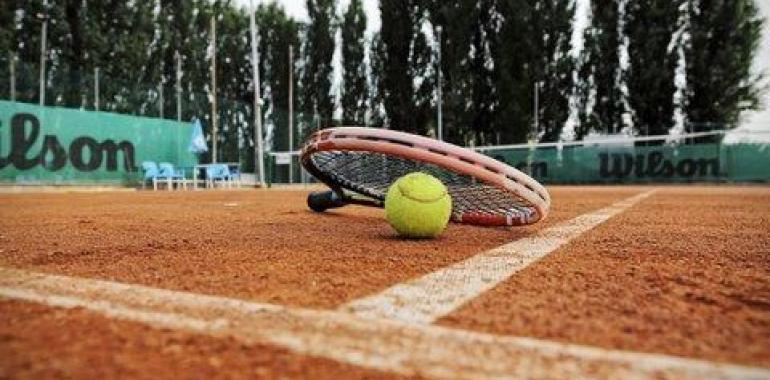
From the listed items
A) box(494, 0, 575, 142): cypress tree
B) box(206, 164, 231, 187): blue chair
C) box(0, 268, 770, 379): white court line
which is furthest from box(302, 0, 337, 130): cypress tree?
box(0, 268, 770, 379): white court line

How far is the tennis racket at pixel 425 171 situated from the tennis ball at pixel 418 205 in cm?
10

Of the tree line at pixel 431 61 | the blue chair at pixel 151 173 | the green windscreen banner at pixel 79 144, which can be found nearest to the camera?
the green windscreen banner at pixel 79 144

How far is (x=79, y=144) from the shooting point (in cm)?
1559

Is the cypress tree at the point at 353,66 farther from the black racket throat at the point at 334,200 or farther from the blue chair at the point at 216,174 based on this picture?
the black racket throat at the point at 334,200

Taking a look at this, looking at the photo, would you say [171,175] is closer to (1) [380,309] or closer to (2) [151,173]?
(2) [151,173]

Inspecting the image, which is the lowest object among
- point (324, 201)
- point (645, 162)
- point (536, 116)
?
point (324, 201)

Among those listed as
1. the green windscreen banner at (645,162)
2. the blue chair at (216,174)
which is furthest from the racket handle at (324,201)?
the green windscreen banner at (645,162)

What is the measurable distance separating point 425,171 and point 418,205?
369 millimetres

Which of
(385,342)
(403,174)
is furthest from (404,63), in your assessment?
(385,342)

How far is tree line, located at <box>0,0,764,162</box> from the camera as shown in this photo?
22.3 meters

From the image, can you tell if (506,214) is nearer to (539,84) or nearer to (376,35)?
(539,84)

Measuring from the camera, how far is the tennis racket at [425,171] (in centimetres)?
281

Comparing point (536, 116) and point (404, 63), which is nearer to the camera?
point (536, 116)

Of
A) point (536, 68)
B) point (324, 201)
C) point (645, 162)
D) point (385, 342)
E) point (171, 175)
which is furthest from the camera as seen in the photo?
point (536, 68)
